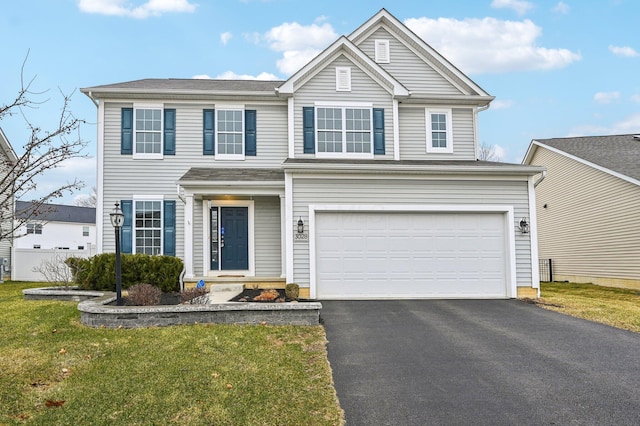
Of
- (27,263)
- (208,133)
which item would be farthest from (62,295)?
(27,263)

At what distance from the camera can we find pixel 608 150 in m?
18.3

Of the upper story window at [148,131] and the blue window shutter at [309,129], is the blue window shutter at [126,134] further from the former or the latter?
the blue window shutter at [309,129]

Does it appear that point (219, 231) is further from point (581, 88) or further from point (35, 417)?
point (581, 88)

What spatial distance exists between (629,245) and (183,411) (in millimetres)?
16584

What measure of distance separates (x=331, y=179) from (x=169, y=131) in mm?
5675

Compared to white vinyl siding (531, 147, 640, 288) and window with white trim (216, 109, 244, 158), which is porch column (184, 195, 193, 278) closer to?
window with white trim (216, 109, 244, 158)

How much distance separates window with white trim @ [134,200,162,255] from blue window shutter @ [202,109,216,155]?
2163 mm

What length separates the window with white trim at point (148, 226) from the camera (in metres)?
13.2

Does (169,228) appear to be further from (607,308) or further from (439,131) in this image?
(607,308)

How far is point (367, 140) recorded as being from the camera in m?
Result: 14.0

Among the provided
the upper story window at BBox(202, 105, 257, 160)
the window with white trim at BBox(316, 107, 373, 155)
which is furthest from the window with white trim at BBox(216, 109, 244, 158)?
the window with white trim at BBox(316, 107, 373, 155)

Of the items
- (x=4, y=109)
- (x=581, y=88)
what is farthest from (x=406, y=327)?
(x=581, y=88)

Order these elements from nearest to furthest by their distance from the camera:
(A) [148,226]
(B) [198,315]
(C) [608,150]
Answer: (B) [198,315] < (A) [148,226] < (C) [608,150]

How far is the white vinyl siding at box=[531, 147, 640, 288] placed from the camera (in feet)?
51.4
